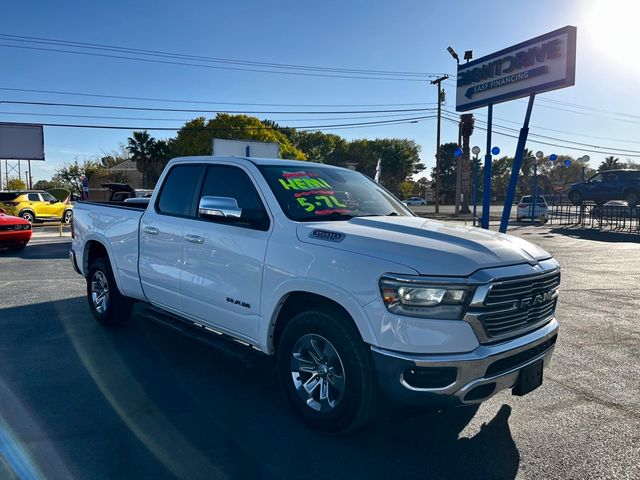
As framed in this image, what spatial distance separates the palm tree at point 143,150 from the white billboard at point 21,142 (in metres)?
12.3

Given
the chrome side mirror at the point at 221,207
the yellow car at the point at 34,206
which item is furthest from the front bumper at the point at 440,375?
the yellow car at the point at 34,206

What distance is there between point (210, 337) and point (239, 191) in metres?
1.29

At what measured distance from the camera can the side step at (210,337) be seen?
374 cm

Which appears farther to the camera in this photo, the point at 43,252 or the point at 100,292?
the point at 43,252

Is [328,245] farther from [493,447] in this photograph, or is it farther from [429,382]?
[493,447]

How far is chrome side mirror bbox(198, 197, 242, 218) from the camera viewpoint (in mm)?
3613

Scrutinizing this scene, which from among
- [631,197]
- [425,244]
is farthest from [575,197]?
[425,244]

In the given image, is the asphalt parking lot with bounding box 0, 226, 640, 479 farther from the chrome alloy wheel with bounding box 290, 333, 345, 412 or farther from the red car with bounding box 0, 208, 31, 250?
the red car with bounding box 0, 208, 31, 250

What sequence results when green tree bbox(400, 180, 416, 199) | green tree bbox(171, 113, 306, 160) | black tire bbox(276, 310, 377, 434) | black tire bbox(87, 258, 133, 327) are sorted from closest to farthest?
black tire bbox(276, 310, 377, 434) < black tire bbox(87, 258, 133, 327) < green tree bbox(171, 113, 306, 160) < green tree bbox(400, 180, 416, 199)

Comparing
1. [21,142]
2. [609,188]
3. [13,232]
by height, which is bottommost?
[13,232]

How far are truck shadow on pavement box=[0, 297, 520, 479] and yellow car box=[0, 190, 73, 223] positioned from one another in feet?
64.4

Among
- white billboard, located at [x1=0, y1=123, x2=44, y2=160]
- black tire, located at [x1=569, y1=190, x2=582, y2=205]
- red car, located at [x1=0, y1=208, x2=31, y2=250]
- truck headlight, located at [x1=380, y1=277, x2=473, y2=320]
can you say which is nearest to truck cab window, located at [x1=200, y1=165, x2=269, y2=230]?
truck headlight, located at [x1=380, y1=277, x2=473, y2=320]

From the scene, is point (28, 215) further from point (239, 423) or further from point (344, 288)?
point (344, 288)

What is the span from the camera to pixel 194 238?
419 cm
